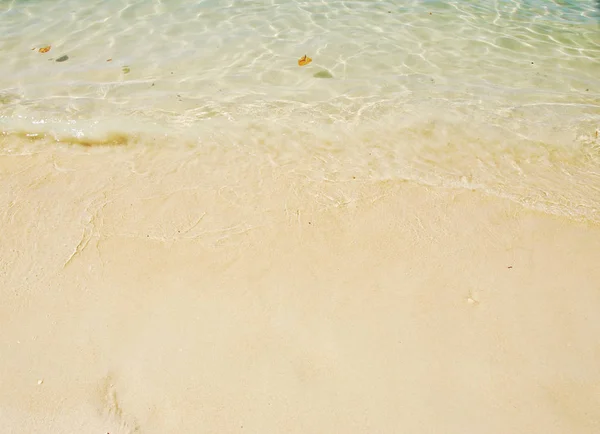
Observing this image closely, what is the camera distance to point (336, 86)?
5.07m

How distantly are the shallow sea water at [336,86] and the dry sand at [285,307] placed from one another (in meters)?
0.47

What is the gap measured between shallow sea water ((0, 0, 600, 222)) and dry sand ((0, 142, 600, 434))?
0.47 metres

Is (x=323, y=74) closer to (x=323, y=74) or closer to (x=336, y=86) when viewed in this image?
(x=323, y=74)

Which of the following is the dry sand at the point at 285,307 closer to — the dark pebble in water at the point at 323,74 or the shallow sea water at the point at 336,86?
the shallow sea water at the point at 336,86

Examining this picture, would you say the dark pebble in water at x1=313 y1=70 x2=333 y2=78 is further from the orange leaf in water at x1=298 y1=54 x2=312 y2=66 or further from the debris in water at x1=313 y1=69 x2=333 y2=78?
the orange leaf in water at x1=298 y1=54 x2=312 y2=66

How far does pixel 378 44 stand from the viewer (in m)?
5.78

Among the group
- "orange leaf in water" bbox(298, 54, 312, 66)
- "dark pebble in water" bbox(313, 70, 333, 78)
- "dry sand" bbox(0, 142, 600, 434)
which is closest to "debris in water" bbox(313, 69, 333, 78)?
"dark pebble in water" bbox(313, 70, 333, 78)

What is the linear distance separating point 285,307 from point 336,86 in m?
Answer: 2.97

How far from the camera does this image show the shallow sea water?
13.3 ft

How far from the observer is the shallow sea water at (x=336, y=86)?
160 inches

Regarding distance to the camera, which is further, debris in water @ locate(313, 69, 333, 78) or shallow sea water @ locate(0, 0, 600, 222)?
debris in water @ locate(313, 69, 333, 78)

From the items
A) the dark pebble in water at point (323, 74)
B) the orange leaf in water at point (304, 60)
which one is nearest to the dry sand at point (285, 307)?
the dark pebble in water at point (323, 74)

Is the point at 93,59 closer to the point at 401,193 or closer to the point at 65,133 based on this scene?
the point at 65,133

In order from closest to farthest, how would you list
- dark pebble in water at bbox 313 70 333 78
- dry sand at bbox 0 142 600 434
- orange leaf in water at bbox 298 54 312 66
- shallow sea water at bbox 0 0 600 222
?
dry sand at bbox 0 142 600 434 < shallow sea water at bbox 0 0 600 222 < dark pebble in water at bbox 313 70 333 78 < orange leaf in water at bbox 298 54 312 66
